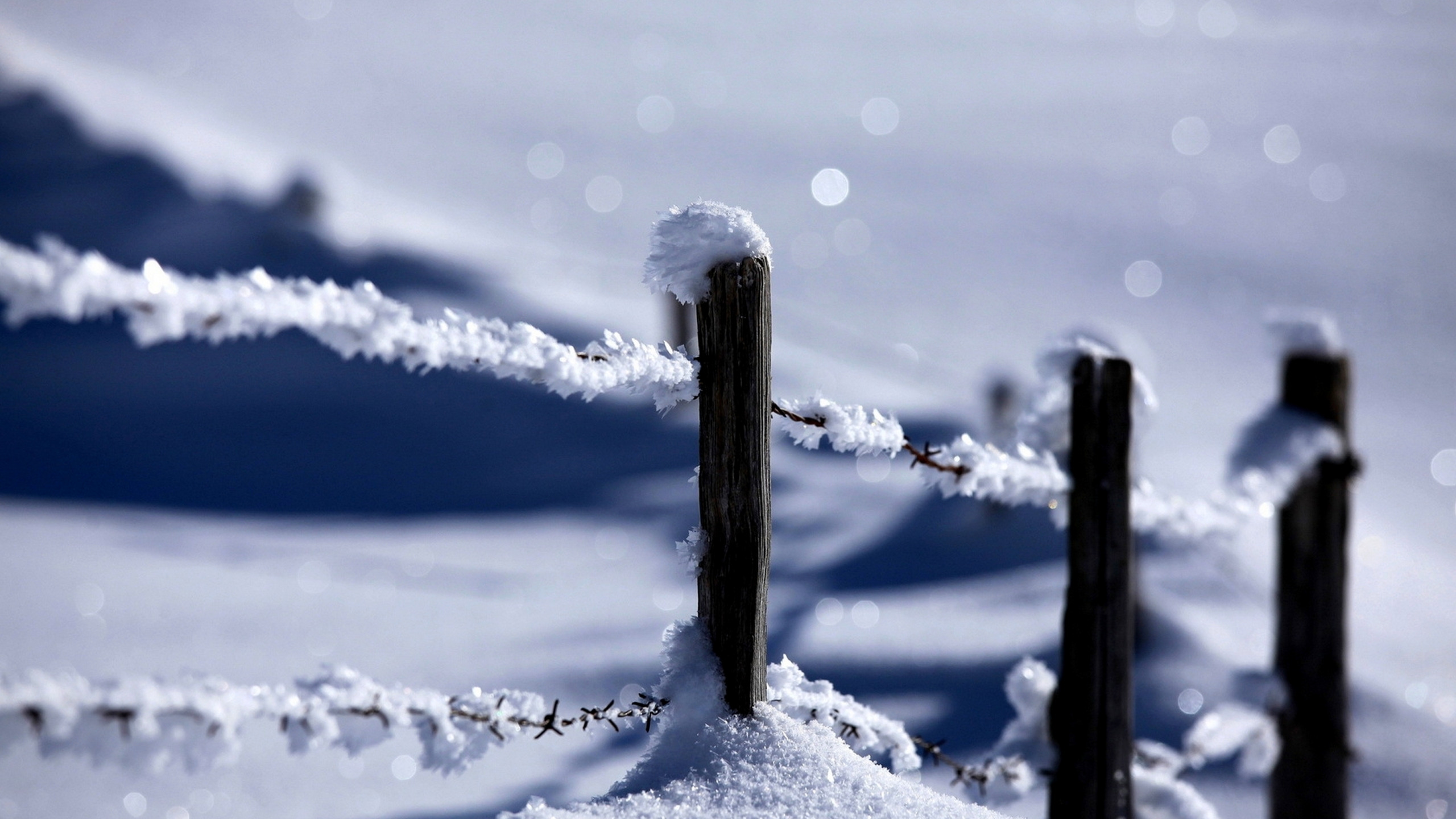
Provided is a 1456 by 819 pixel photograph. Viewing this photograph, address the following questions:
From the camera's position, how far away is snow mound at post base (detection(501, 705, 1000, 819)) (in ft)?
4.21

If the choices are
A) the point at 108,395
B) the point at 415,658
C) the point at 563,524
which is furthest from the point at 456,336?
the point at 108,395

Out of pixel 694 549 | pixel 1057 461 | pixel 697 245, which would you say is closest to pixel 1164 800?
pixel 1057 461

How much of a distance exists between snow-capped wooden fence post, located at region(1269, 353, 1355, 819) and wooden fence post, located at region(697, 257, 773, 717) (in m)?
1.86

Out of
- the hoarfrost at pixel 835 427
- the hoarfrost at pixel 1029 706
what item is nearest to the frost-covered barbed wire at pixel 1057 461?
the hoarfrost at pixel 835 427

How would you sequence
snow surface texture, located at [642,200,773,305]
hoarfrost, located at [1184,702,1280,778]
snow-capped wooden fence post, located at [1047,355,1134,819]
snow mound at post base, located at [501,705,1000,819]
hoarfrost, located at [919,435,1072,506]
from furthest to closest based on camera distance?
hoarfrost, located at [1184,702,1280,778] < snow-capped wooden fence post, located at [1047,355,1134,819] < hoarfrost, located at [919,435,1072,506] < snow surface texture, located at [642,200,773,305] < snow mound at post base, located at [501,705,1000,819]

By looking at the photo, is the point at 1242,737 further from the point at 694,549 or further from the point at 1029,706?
the point at 694,549

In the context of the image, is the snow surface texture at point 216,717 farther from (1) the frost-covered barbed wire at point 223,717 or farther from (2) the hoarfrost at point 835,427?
(2) the hoarfrost at point 835,427

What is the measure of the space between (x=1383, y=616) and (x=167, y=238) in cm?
1334

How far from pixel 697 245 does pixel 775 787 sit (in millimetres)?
807

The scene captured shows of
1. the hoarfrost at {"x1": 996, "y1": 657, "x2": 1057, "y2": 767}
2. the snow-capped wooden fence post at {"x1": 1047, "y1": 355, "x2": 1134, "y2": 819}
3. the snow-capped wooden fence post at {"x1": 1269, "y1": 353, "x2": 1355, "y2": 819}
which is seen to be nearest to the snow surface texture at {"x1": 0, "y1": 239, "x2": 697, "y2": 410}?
the snow-capped wooden fence post at {"x1": 1047, "y1": 355, "x2": 1134, "y2": 819}

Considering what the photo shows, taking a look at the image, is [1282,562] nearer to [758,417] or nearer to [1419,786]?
[758,417]

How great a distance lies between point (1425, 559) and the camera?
7.38 metres

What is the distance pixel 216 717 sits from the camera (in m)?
0.89

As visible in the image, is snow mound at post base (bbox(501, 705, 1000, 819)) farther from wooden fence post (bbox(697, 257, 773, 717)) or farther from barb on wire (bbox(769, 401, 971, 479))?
barb on wire (bbox(769, 401, 971, 479))
